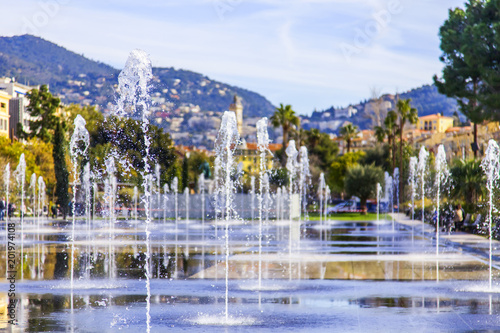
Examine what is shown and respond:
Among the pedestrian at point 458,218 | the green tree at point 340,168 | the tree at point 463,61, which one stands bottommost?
the pedestrian at point 458,218

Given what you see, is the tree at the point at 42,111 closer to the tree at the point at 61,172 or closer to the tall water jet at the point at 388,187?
the tree at the point at 61,172

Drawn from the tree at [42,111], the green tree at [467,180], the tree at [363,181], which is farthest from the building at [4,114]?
the green tree at [467,180]

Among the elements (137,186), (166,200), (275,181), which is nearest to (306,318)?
(166,200)

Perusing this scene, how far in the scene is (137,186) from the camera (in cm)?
6625

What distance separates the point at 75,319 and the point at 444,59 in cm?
3521

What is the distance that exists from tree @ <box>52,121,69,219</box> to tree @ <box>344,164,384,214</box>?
950 inches

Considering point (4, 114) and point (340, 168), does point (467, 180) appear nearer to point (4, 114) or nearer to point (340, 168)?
point (340, 168)

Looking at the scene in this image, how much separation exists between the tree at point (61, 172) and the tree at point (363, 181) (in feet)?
79.1

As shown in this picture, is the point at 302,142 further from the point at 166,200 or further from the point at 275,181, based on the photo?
the point at 166,200

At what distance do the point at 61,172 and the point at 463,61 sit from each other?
31.3 metres

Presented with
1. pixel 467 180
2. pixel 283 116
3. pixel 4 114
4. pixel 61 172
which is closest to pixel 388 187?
pixel 283 116

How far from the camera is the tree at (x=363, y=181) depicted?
209 feet

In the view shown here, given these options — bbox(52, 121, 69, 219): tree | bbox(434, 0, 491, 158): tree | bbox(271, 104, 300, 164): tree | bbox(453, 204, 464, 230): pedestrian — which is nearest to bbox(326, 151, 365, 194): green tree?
bbox(271, 104, 300, 164): tree

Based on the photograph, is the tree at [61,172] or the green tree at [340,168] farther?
the green tree at [340,168]
